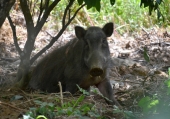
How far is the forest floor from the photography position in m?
4.37

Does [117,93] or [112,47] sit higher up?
[112,47]

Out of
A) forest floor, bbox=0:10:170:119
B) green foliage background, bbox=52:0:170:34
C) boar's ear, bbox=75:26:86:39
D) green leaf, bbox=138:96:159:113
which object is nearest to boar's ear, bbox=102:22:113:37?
boar's ear, bbox=75:26:86:39

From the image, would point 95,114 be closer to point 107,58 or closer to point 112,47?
point 107,58

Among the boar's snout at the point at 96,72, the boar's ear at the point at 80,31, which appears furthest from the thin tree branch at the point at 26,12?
the boar's snout at the point at 96,72

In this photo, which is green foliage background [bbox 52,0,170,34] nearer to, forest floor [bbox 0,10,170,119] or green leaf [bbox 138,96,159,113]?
forest floor [bbox 0,10,170,119]

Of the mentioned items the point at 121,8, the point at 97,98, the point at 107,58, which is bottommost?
the point at 97,98

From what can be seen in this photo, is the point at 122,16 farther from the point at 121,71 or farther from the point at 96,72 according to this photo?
the point at 96,72

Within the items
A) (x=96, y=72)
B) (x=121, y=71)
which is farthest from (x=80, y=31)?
(x=121, y=71)

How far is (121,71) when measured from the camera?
7176mm

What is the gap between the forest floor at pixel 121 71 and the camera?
172 inches

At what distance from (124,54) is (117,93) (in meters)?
2.21

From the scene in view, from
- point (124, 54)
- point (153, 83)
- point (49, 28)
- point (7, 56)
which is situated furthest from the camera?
A: point (49, 28)

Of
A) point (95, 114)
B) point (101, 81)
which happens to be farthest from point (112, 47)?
point (95, 114)

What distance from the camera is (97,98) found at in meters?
5.75
